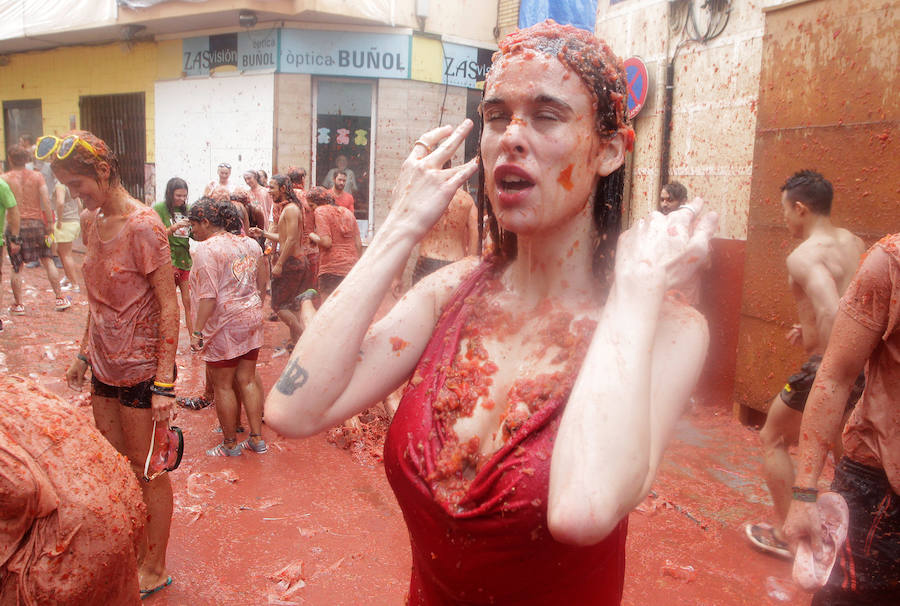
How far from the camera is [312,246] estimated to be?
8.49 meters

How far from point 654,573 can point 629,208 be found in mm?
5093

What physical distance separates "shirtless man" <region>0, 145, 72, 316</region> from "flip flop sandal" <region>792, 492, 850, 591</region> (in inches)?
423

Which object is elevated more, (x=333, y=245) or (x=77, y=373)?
(x=333, y=245)

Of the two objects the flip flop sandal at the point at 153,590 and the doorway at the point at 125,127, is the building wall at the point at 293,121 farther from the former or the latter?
the flip flop sandal at the point at 153,590

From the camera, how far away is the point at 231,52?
14195mm

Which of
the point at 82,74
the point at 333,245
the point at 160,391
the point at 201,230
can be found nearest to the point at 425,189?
the point at 160,391

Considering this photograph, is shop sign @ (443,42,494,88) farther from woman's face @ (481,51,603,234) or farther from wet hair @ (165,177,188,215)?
woman's face @ (481,51,603,234)

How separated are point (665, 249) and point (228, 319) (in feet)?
15.1

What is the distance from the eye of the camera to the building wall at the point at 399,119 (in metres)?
13.4

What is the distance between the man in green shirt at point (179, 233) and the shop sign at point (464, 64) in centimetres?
665

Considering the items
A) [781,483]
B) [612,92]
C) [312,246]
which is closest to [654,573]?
[781,483]

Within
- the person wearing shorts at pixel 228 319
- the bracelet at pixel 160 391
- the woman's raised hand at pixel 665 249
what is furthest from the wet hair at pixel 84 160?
the woman's raised hand at pixel 665 249

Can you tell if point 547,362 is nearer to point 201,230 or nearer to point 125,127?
point 201,230

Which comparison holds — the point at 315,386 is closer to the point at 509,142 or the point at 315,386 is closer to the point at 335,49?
the point at 509,142
